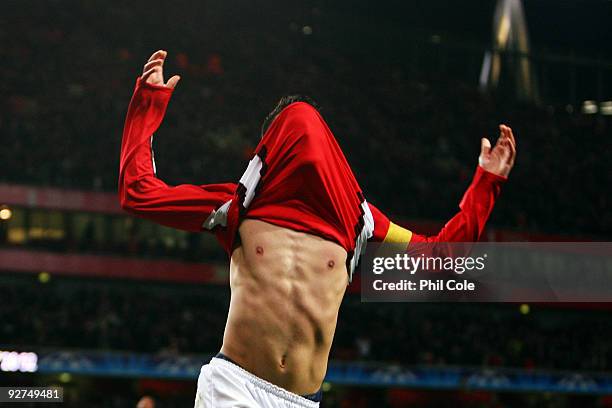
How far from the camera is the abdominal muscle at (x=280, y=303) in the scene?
3.47 m

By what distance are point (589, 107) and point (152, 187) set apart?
118 ft

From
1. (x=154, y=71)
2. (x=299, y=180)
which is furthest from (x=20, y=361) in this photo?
(x=299, y=180)

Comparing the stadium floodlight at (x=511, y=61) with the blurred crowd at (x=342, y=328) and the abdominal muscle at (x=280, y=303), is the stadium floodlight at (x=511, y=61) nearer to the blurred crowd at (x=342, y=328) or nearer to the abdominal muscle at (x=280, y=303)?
the blurred crowd at (x=342, y=328)

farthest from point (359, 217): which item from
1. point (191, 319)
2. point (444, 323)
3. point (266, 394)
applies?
point (444, 323)

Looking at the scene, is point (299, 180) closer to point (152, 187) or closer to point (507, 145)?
point (152, 187)

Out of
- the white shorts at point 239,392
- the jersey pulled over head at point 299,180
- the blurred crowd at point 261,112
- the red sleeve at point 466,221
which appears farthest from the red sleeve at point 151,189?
the blurred crowd at point 261,112

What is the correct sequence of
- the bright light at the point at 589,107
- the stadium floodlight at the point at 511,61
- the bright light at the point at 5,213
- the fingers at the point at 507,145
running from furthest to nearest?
1. the bright light at the point at 589,107
2. the stadium floodlight at the point at 511,61
3. the bright light at the point at 5,213
4. the fingers at the point at 507,145

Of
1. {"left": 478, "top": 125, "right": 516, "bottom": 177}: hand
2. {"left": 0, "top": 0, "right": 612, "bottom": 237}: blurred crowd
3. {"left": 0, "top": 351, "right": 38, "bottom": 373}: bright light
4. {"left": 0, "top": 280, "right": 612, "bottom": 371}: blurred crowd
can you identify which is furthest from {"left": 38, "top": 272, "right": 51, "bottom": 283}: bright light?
{"left": 478, "top": 125, "right": 516, "bottom": 177}: hand

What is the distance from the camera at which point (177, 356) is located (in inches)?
875

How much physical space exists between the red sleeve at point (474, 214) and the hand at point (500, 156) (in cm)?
2

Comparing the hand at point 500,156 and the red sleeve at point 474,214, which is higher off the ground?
the hand at point 500,156

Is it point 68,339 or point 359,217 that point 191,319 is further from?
point 359,217

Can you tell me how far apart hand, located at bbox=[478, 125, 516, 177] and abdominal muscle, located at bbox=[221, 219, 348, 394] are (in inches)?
32.0

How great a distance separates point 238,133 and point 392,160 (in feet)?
16.2
